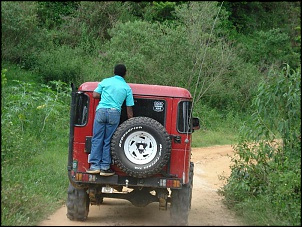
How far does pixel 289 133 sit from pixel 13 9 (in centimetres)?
1310

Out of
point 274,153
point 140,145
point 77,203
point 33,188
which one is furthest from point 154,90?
point 33,188

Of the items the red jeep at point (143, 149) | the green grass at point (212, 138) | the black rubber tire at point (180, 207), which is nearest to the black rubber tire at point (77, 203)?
the red jeep at point (143, 149)

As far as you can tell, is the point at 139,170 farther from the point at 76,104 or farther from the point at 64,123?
the point at 64,123

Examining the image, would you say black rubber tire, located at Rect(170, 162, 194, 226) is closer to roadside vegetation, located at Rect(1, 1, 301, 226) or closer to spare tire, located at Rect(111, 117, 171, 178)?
spare tire, located at Rect(111, 117, 171, 178)

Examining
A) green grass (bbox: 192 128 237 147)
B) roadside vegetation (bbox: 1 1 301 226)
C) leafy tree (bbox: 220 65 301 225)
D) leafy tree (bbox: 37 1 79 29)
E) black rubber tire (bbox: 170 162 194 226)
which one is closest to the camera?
black rubber tire (bbox: 170 162 194 226)

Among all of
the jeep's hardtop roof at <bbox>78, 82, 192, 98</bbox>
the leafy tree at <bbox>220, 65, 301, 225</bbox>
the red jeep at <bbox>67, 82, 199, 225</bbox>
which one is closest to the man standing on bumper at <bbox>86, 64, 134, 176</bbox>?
the red jeep at <bbox>67, 82, 199, 225</bbox>

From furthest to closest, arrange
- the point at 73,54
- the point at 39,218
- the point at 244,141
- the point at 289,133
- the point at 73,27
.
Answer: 1. the point at 73,27
2. the point at 73,54
3. the point at 244,141
4. the point at 289,133
5. the point at 39,218

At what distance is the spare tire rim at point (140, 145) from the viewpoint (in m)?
7.31

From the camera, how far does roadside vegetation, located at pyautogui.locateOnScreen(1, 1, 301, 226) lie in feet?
29.0

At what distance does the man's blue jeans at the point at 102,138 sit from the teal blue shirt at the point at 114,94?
82 millimetres

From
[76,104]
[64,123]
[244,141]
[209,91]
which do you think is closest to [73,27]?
[209,91]

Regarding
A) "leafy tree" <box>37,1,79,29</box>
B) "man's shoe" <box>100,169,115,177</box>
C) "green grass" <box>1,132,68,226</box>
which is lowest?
"green grass" <box>1,132,68,226</box>

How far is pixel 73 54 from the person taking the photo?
1013 inches

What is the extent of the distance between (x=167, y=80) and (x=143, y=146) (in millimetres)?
14892
